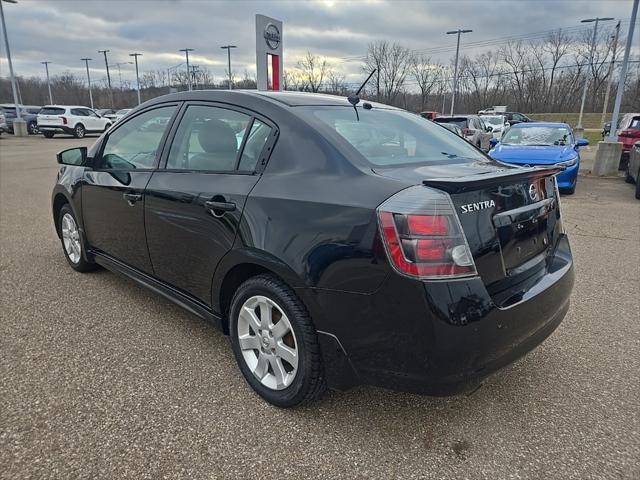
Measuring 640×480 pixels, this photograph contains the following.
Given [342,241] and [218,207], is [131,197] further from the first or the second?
[342,241]

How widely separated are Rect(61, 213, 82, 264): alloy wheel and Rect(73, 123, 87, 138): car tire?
2522 cm

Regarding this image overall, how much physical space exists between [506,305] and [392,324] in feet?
1.74

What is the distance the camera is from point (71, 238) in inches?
174

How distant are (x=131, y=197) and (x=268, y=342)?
1.55 m

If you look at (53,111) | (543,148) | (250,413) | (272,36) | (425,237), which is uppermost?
(272,36)

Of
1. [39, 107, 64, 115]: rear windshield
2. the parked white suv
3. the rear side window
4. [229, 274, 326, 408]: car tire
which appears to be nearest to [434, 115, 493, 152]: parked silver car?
the rear side window

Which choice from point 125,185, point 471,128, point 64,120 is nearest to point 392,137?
point 125,185

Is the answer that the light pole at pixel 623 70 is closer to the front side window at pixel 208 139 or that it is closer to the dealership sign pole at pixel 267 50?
the dealership sign pole at pixel 267 50

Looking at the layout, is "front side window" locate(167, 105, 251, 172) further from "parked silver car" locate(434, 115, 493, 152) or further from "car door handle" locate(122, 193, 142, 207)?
"parked silver car" locate(434, 115, 493, 152)

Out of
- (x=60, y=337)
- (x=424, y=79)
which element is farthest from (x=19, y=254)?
(x=424, y=79)

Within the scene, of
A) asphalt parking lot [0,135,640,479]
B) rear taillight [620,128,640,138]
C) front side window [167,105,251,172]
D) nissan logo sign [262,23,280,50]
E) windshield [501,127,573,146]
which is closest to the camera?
asphalt parking lot [0,135,640,479]

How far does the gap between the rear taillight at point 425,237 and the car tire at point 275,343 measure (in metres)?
0.62

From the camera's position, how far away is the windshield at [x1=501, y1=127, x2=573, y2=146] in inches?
396

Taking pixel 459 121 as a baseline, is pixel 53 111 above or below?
above
